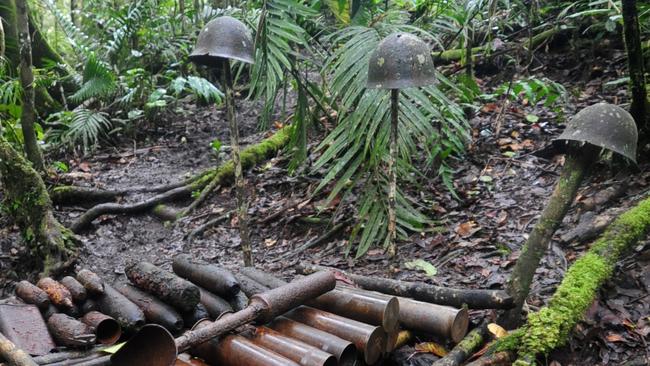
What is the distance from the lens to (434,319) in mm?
2883

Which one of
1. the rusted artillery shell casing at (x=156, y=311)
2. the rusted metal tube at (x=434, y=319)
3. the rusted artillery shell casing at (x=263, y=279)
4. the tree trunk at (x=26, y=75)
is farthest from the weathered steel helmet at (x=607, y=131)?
the tree trunk at (x=26, y=75)

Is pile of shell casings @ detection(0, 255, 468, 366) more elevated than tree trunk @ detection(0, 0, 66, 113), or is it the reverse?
tree trunk @ detection(0, 0, 66, 113)

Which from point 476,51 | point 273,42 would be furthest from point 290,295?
A: point 476,51

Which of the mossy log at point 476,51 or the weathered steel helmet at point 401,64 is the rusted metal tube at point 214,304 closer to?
the weathered steel helmet at point 401,64

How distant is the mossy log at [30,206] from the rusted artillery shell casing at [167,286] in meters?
1.44

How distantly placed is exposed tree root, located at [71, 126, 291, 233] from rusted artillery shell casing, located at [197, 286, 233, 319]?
124 inches

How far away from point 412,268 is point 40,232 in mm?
3309

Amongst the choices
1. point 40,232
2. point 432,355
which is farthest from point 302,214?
point 432,355

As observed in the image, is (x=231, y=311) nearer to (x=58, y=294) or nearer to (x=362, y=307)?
(x=362, y=307)

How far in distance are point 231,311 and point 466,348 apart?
1.31 meters

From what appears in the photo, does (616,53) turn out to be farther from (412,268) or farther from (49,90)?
(49,90)

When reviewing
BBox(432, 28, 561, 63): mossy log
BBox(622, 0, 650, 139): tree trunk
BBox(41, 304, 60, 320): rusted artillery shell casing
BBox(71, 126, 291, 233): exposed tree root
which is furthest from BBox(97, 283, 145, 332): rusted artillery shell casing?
BBox(432, 28, 561, 63): mossy log

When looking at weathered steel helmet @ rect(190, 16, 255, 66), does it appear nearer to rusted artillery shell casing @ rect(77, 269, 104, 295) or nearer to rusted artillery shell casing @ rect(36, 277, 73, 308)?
rusted artillery shell casing @ rect(77, 269, 104, 295)

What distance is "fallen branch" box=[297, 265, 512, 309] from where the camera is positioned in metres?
2.93
